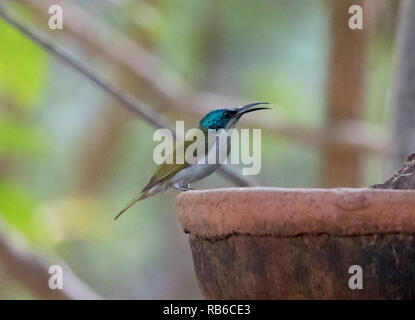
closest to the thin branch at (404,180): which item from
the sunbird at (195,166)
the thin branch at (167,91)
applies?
the sunbird at (195,166)

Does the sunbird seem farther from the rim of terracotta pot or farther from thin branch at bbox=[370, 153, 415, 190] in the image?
the rim of terracotta pot

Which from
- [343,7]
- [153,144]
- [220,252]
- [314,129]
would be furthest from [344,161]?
[220,252]

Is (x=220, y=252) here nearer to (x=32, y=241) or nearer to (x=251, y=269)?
(x=251, y=269)

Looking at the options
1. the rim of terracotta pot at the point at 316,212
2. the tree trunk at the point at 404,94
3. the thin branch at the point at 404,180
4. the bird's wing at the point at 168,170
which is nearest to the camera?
the rim of terracotta pot at the point at 316,212

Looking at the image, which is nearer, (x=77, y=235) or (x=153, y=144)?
(x=77, y=235)

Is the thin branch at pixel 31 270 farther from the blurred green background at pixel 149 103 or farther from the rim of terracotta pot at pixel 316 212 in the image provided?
the rim of terracotta pot at pixel 316 212

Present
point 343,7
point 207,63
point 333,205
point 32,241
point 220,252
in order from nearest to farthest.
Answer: point 333,205 < point 220,252 < point 32,241 < point 343,7 < point 207,63

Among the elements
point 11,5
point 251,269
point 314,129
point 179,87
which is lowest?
point 251,269

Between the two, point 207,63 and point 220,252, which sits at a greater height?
point 207,63
